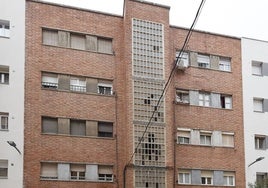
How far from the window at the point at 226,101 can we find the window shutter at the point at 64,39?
1048 centimetres

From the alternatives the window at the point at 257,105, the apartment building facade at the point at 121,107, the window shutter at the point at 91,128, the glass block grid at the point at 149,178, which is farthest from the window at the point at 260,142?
the window shutter at the point at 91,128

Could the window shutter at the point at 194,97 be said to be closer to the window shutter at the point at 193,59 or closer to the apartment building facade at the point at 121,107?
the apartment building facade at the point at 121,107

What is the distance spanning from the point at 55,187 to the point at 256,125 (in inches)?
548

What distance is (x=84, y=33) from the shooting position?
29.8 meters

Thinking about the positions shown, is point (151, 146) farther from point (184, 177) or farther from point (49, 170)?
point (49, 170)

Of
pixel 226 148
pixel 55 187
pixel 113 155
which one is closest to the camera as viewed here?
pixel 55 187

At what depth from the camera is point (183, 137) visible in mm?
31281

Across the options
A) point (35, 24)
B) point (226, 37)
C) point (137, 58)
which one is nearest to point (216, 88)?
point (226, 37)

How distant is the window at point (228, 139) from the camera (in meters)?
32.6

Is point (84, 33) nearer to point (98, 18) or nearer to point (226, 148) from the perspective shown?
point (98, 18)

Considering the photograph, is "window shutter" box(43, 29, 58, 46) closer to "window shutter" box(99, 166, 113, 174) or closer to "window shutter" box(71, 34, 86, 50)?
"window shutter" box(71, 34, 86, 50)

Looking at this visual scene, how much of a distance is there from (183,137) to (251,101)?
575 cm

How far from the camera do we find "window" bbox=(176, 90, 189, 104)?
3175 cm

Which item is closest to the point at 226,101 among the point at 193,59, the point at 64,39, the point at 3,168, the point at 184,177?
the point at 193,59
